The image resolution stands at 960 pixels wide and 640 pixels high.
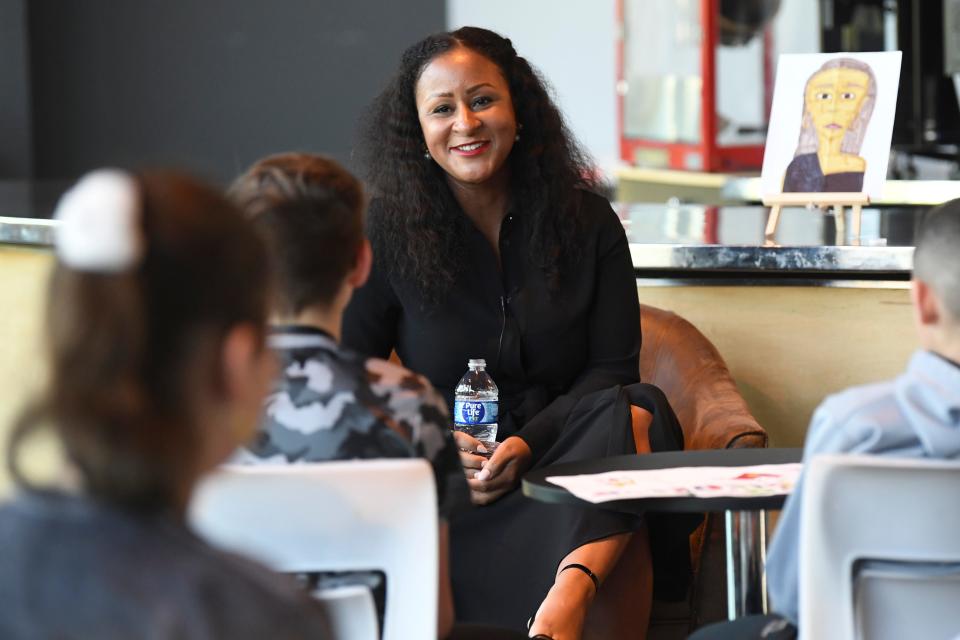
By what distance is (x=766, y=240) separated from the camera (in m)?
3.26

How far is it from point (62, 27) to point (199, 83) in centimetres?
97

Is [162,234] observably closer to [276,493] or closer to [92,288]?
[92,288]

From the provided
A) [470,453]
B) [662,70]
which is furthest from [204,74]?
[470,453]

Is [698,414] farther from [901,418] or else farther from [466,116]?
[901,418]

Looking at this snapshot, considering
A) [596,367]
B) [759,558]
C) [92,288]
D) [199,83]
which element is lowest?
[759,558]

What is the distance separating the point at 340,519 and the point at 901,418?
2.25ft

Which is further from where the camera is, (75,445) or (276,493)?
(276,493)

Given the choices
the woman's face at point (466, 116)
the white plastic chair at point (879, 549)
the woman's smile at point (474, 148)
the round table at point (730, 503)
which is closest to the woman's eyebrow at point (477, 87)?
the woman's face at point (466, 116)

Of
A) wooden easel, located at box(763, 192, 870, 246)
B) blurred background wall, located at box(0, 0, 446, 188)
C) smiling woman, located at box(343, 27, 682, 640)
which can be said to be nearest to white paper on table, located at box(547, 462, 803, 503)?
smiling woman, located at box(343, 27, 682, 640)

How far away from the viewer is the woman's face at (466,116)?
2.82 m

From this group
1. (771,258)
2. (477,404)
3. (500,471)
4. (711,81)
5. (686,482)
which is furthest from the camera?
(711,81)

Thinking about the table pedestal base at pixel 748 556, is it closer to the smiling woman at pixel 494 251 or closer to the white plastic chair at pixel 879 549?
the white plastic chair at pixel 879 549

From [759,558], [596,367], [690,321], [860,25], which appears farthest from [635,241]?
[860,25]

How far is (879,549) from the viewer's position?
1.57 meters
